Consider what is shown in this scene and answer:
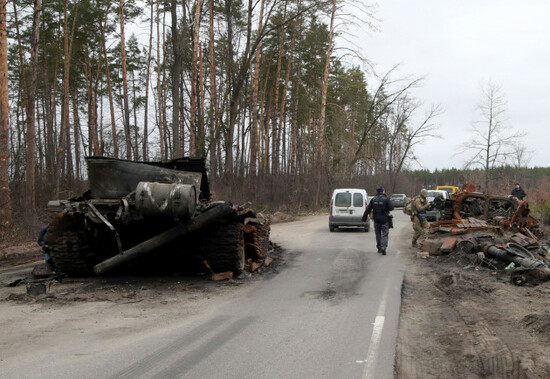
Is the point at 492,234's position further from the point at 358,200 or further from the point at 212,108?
the point at 212,108

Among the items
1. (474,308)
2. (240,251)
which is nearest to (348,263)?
(240,251)

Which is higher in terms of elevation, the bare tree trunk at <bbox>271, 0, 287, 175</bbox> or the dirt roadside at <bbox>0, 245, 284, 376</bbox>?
the bare tree trunk at <bbox>271, 0, 287, 175</bbox>

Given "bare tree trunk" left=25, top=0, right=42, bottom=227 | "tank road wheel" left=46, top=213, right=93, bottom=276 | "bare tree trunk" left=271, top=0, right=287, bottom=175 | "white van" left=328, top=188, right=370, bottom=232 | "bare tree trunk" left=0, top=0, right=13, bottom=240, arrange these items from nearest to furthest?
1. "tank road wheel" left=46, top=213, right=93, bottom=276
2. "bare tree trunk" left=0, top=0, right=13, bottom=240
3. "bare tree trunk" left=25, top=0, right=42, bottom=227
4. "white van" left=328, top=188, right=370, bottom=232
5. "bare tree trunk" left=271, top=0, right=287, bottom=175

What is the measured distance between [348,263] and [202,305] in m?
4.93

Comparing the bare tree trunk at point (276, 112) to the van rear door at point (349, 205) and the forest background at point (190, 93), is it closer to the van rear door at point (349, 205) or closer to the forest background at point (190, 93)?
the forest background at point (190, 93)

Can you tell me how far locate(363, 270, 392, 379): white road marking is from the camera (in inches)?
172

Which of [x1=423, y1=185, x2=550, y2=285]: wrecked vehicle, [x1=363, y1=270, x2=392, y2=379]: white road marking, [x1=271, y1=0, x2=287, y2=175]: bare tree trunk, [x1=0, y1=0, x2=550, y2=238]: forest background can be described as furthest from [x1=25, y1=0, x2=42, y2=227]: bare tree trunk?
[x1=271, y1=0, x2=287, y2=175]: bare tree trunk

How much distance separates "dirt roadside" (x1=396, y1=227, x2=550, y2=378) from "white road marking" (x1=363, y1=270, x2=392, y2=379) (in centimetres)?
23

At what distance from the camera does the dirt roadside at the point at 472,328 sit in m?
4.39

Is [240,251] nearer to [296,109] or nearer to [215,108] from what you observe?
[215,108]

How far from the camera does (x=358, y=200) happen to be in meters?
20.4

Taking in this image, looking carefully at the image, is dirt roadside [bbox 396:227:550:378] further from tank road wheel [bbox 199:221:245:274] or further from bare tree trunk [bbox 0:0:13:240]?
bare tree trunk [bbox 0:0:13:240]

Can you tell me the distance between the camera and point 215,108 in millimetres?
25906

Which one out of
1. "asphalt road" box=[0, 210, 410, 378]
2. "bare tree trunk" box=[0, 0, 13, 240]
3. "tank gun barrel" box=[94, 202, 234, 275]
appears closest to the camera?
"asphalt road" box=[0, 210, 410, 378]
